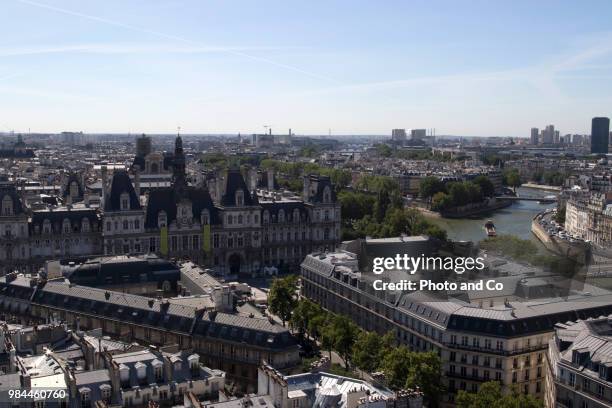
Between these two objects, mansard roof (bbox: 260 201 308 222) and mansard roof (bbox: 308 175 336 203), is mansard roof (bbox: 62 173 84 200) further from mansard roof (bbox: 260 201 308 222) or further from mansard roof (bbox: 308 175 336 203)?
mansard roof (bbox: 308 175 336 203)

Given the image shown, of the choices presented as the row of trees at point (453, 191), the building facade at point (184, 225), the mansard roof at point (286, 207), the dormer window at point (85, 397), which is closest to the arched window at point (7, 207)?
the building facade at point (184, 225)

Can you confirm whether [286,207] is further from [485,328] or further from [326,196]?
[485,328]

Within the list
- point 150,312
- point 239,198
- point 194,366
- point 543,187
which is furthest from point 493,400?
point 543,187

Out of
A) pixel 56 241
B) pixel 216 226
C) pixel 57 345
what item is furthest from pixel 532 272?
pixel 56 241

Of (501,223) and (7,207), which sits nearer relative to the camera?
(7,207)

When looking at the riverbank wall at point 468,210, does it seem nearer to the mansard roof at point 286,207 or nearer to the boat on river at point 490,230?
the boat on river at point 490,230

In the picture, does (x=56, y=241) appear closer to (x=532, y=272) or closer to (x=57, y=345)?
(x=57, y=345)
